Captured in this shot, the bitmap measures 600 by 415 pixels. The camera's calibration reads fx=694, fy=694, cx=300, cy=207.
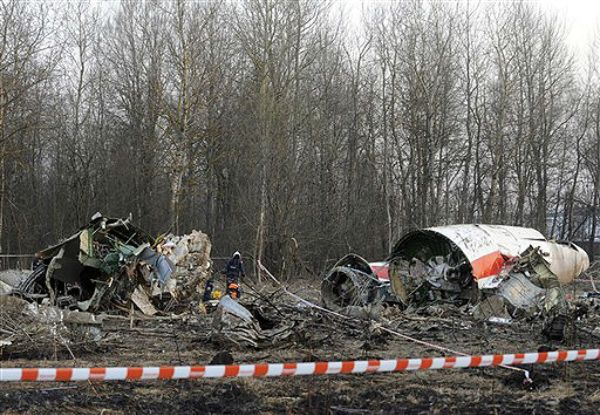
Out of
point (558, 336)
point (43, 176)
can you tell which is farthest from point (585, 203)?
point (558, 336)

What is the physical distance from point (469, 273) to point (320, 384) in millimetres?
7497

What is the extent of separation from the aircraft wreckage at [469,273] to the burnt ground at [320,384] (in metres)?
1.93

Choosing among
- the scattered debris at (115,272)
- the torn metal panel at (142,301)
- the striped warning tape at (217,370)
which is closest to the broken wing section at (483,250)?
the scattered debris at (115,272)

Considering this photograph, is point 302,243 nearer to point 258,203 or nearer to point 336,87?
point 258,203

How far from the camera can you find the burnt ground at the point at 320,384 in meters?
6.11

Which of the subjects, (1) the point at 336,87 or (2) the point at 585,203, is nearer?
(1) the point at 336,87

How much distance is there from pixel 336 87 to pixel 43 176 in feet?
47.4

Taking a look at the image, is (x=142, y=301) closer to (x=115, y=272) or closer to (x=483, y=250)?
(x=115, y=272)

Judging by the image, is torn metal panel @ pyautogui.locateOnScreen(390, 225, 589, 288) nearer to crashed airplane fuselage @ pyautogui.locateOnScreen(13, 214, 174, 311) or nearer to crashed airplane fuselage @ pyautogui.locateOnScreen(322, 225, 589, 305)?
crashed airplane fuselage @ pyautogui.locateOnScreen(322, 225, 589, 305)

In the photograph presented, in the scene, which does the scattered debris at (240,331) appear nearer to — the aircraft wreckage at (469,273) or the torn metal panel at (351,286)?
the torn metal panel at (351,286)

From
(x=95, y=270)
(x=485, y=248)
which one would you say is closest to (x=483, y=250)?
(x=485, y=248)

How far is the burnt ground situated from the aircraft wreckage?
1931mm

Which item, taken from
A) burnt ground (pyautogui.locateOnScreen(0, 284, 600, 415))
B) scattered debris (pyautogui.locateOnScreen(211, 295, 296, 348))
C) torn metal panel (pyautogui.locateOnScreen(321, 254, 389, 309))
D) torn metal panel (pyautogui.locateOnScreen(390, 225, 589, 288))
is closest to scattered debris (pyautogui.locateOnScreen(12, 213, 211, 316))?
burnt ground (pyautogui.locateOnScreen(0, 284, 600, 415))

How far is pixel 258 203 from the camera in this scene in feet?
85.8
